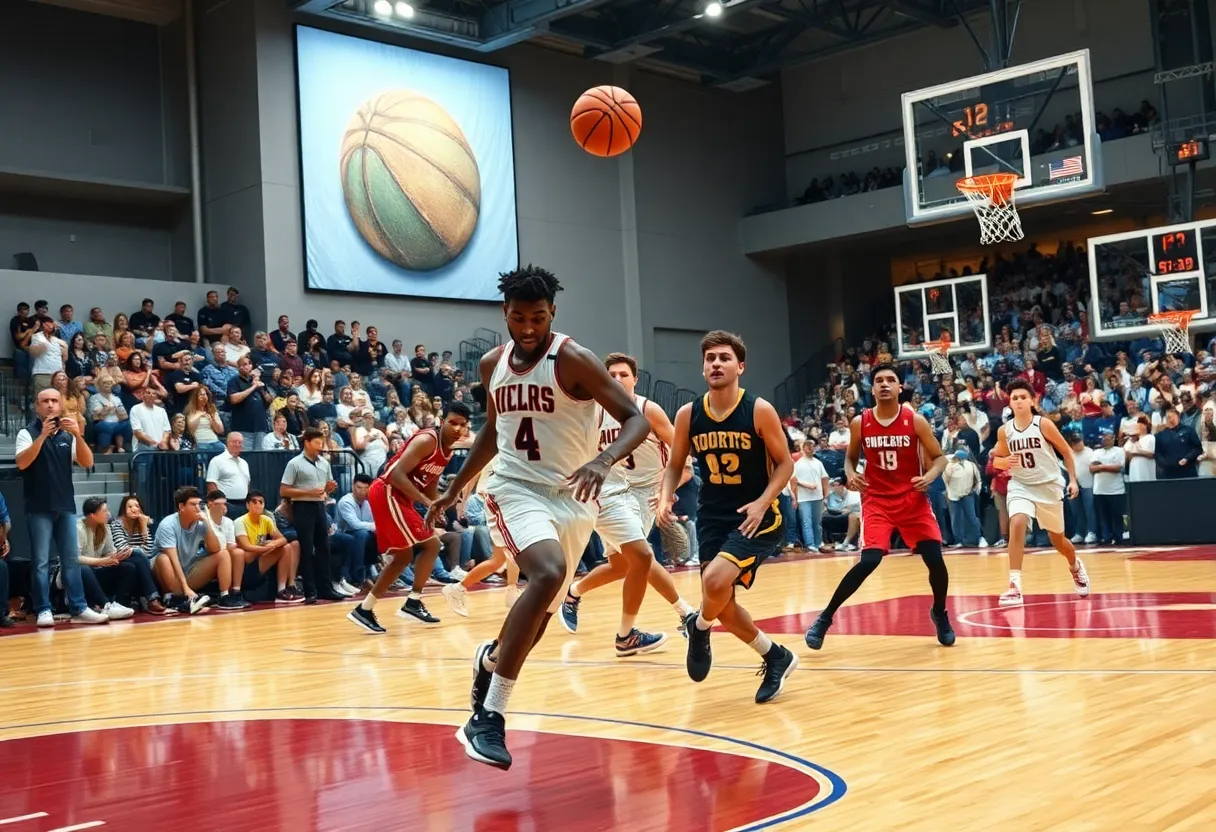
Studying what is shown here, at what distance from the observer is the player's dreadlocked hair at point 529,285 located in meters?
4.66

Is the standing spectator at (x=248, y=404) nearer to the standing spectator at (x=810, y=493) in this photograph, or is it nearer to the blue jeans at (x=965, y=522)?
the standing spectator at (x=810, y=493)

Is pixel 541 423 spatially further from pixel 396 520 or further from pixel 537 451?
pixel 396 520

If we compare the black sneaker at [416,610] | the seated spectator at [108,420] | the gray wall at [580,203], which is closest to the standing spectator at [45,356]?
the seated spectator at [108,420]

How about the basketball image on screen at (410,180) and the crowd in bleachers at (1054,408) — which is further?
the basketball image on screen at (410,180)

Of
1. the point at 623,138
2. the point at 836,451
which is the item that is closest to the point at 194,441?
the point at 623,138

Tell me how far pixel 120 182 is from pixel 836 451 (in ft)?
42.0

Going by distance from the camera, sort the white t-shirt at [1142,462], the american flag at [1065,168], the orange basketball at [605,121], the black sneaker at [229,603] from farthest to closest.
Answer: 1. the american flag at [1065,168]
2. the white t-shirt at [1142,462]
3. the black sneaker at [229,603]
4. the orange basketball at [605,121]

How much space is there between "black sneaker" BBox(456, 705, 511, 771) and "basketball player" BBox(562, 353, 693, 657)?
296 centimetres

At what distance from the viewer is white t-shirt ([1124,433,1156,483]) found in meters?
16.8

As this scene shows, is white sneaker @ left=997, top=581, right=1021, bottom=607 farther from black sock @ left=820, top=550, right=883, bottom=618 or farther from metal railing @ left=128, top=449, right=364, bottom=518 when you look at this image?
metal railing @ left=128, top=449, right=364, bottom=518

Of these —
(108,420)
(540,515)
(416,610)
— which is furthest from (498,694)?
(108,420)

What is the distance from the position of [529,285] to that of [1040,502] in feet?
21.9

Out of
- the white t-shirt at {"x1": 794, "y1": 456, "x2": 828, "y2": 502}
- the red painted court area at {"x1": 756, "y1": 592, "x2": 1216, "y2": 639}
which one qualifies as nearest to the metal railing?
the white t-shirt at {"x1": 794, "y1": 456, "x2": 828, "y2": 502}

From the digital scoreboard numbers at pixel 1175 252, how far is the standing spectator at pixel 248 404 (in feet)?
43.5
